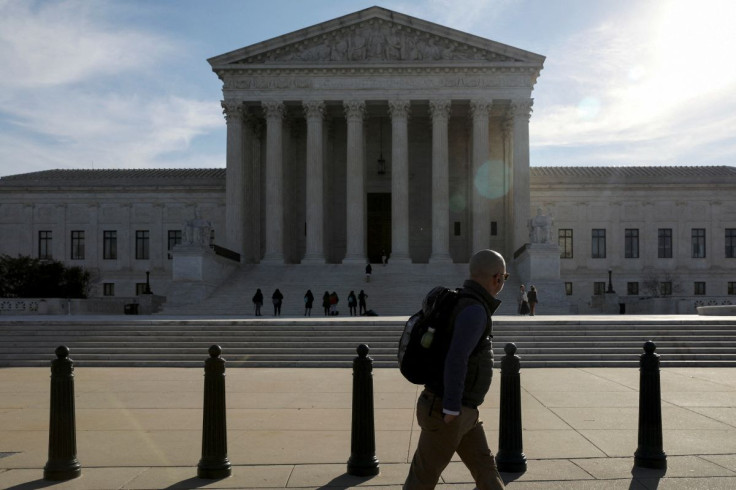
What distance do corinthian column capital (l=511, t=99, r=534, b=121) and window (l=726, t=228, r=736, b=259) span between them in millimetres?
22068

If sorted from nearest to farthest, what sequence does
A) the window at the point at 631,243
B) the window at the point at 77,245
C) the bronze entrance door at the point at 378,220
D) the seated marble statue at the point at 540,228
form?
the seated marble statue at the point at 540,228, the bronze entrance door at the point at 378,220, the window at the point at 631,243, the window at the point at 77,245

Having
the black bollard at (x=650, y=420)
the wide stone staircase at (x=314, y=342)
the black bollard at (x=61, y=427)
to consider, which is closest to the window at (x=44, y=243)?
the wide stone staircase at (x=314, y=342)

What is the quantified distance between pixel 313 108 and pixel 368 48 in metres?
5.95

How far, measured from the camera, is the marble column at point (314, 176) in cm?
5741

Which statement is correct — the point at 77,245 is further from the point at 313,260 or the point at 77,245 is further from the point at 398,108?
the point at 398,108

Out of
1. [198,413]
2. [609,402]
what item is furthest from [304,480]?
[609,402]

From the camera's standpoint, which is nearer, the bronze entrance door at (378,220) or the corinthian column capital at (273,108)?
the corinthian column capital at (273,108)

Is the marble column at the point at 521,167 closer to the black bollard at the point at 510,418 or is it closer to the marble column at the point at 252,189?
the marble column at the point at 252,189

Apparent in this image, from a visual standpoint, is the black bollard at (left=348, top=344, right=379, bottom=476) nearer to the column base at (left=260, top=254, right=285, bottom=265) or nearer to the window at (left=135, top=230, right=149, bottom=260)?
the column base at (left=260, top=254, right=285, bottom=265)

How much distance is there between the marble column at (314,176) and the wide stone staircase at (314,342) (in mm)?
30281

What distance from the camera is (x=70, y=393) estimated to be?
9344 millimetres

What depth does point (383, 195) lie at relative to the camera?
6494 centimetres

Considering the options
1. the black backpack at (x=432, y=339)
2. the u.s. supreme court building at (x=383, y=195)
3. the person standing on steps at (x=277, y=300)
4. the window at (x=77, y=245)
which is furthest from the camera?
the window at (x=77, y=245)

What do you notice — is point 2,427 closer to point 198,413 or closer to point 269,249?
point 198,413
